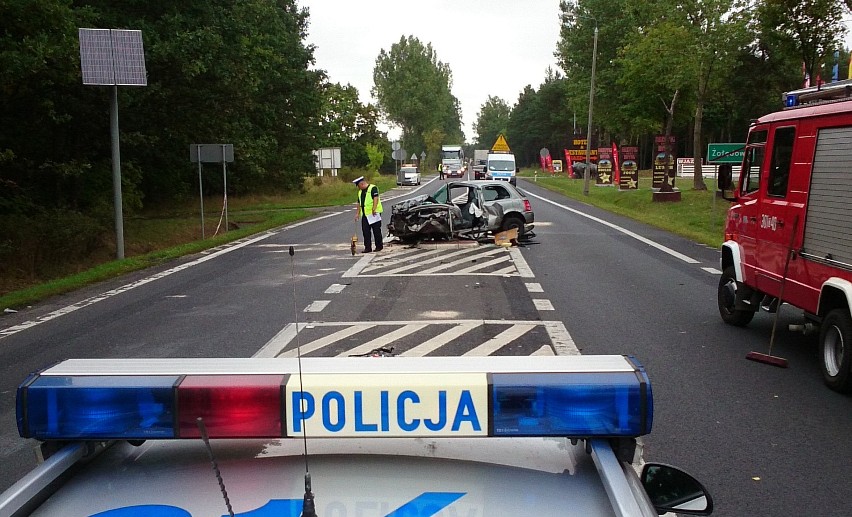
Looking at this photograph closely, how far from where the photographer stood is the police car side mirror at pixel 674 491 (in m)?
2.44

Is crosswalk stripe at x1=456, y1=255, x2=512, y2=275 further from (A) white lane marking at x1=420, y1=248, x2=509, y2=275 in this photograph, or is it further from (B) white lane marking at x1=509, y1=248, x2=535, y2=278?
(B) white lane marking at x1=509, y1=248, x2=535, y2=278

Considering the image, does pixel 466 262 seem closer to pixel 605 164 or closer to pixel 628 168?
pixel 628 168

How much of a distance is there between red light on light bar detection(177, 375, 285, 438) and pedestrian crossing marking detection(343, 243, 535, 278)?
12475 millimetres

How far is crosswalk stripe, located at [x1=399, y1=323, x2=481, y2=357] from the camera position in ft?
27.9

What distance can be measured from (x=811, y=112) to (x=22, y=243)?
1768 centimetres

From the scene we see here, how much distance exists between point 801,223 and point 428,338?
3977 millimetres

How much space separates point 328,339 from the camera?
9.32m

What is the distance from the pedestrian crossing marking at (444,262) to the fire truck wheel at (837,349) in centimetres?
723

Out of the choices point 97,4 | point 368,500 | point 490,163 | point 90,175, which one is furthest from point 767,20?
point 490,163

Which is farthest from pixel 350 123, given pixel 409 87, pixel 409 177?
pixel 409 87

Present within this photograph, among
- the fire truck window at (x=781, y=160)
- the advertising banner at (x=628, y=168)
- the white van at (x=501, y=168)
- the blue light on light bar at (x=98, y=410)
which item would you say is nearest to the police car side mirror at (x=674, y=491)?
the blue light on light bar at (x=98, y=410)

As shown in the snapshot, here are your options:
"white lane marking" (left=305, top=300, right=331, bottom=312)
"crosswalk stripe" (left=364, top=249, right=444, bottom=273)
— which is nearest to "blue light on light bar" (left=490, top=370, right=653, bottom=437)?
"white lane marking" (left=305, top=300, right=331, bottom=312)

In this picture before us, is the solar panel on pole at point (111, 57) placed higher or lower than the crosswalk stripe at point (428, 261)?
higher

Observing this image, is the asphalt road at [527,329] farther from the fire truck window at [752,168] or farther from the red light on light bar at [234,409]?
the fire truck window at [752,168]
